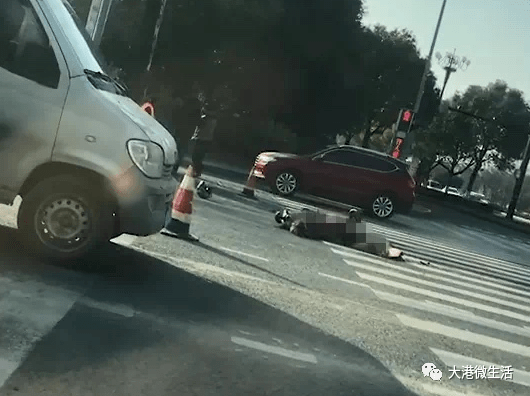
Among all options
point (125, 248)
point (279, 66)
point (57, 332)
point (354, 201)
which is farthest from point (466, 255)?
point (279, 66)

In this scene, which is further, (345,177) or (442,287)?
(345,177)

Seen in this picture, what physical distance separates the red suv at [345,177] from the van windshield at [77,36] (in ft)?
47.2

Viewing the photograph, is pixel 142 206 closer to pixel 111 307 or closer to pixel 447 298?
pixel 111 307

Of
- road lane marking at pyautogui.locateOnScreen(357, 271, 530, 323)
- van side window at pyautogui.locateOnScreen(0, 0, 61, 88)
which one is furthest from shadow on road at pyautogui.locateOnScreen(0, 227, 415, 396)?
road lane marking at pyautogui.locateOnScreen(357, 271, 530, 323)

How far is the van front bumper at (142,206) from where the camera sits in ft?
22.2

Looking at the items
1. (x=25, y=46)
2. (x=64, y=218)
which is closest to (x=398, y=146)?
(x=64, y=218)

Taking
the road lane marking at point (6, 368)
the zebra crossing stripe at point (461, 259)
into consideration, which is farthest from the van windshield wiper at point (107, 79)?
the zebra crossing stripe at point (461, 259)

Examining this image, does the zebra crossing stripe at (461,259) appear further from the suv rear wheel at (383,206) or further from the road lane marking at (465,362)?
the road lane marking at (465,362)

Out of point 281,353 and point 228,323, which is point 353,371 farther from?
point 228,323

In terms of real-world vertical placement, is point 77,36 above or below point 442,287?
above

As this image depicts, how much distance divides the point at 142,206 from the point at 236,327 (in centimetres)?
136

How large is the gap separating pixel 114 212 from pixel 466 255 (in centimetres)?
1184

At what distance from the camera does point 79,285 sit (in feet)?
21.0

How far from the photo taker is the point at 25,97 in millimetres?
6559
